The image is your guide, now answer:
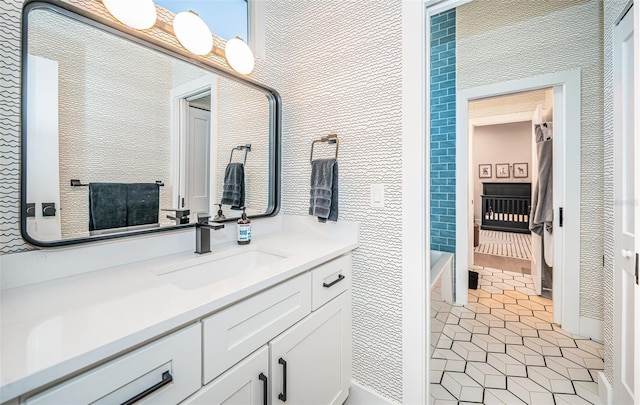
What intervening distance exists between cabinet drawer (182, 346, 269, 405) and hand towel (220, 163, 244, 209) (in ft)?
2.86

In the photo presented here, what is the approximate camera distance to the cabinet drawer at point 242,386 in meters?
0.77

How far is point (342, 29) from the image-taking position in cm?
155

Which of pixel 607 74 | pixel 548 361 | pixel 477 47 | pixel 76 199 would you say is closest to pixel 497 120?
pixel 477 47

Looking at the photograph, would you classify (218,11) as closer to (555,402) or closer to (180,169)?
(180,169)

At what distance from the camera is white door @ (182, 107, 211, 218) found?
1375 mm

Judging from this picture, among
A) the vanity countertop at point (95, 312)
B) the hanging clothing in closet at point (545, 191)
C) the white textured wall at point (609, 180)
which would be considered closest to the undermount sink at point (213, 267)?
the vanity countertop at point (95, 312)

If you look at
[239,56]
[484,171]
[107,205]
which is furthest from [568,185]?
[484,171]

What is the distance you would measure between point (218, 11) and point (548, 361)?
10.2ft

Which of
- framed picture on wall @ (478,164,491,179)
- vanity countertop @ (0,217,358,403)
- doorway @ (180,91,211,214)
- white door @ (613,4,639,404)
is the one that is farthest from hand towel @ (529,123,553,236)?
framed picture on wall @ (478,164,491,179)

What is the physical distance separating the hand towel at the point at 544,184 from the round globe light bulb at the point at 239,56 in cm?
306

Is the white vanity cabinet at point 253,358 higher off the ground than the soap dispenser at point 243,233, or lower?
lower

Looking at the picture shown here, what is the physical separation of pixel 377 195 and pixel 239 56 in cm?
111

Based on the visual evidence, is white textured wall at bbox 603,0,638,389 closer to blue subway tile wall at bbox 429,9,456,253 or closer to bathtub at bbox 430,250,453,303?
bathtub at bbox 430,250,453,303

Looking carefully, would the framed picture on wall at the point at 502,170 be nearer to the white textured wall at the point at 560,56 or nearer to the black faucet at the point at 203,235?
the white textured wall at the point at 560,56
